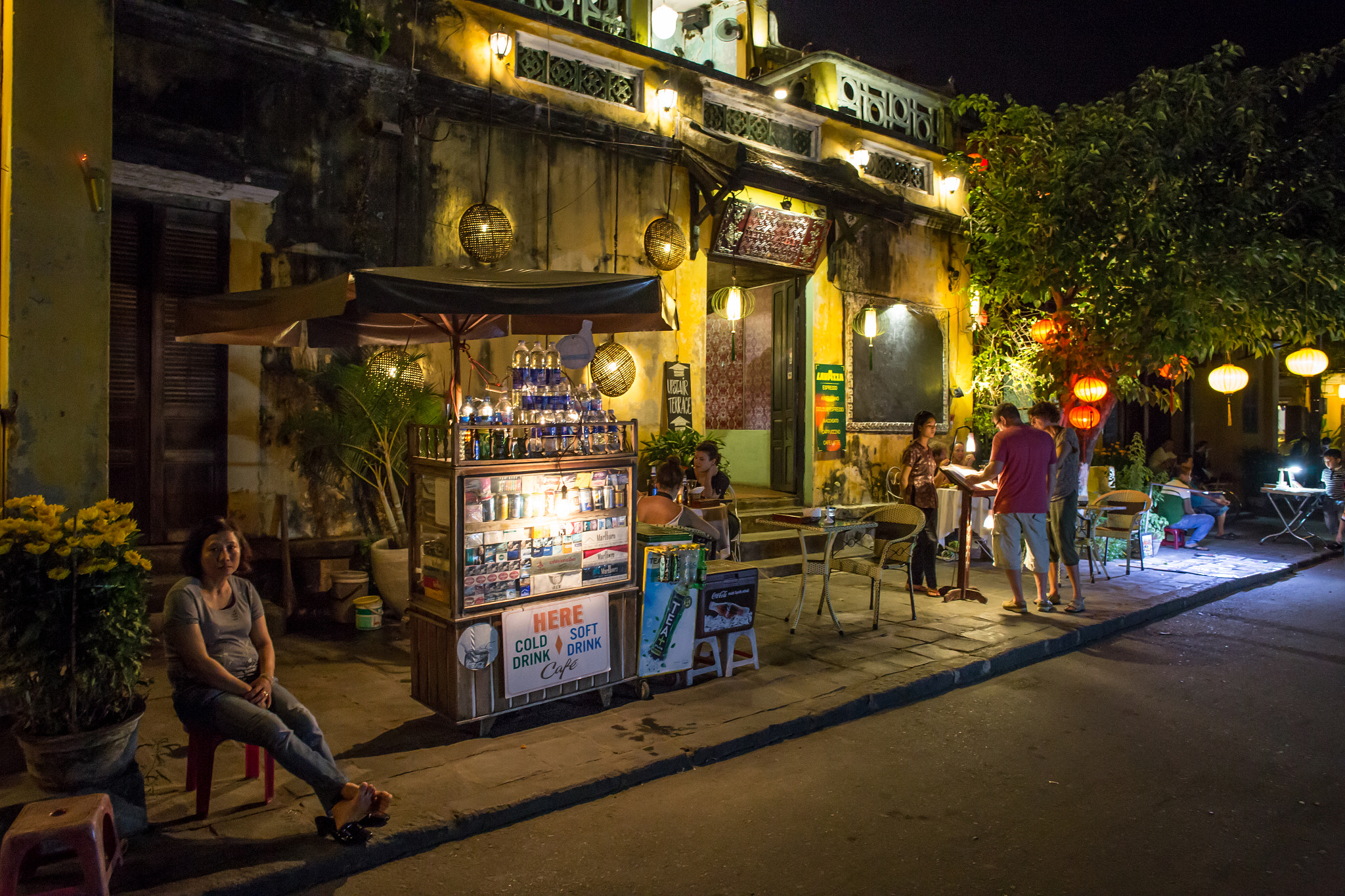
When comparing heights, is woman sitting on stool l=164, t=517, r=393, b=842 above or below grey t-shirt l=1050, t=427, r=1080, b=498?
below

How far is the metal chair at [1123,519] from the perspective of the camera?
426 inches

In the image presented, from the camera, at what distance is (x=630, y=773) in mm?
4734

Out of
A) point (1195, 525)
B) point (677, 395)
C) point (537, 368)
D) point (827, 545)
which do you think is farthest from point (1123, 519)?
point (537, 368)

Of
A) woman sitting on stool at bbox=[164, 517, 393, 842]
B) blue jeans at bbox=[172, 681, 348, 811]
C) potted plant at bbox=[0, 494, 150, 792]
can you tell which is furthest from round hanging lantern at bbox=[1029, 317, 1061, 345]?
potted plant at bbox=[0, 494, 150, 792]

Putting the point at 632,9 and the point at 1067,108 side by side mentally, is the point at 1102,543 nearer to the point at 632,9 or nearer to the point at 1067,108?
the point at 1067,108

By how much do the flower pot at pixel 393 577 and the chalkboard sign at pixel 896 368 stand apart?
7.30 metres

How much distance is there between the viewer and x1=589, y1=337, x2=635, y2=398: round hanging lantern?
32.9 feet

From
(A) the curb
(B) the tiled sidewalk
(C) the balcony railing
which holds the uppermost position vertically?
(C) the balcony railing

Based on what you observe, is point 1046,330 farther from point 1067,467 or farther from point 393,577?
point 393,577

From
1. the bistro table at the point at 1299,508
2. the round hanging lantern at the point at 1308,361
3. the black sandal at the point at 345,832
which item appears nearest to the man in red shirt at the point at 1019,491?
the black sandal at the point at 345,832

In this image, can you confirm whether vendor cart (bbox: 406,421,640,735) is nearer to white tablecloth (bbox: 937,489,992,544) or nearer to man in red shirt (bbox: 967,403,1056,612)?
man in red shirt (bbox: 967,403,1056,612)

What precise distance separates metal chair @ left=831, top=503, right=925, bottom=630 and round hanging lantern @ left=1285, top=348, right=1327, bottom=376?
9805 millimetres

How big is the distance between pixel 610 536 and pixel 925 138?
1096 centimetres

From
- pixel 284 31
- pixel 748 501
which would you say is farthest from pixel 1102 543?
pixel 284 31
